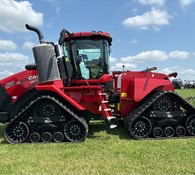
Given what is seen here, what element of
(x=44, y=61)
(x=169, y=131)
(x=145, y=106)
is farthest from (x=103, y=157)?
(x=44, y=61)

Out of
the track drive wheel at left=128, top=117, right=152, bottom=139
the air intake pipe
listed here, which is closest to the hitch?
the track drive wheel at left=128, top=117, right=152, bottom=139

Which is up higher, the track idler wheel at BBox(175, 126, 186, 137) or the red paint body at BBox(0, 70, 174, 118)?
the red paint body at BBox(0, 70, 174, 118)

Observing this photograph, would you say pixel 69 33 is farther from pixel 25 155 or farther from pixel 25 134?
pixel 25 155

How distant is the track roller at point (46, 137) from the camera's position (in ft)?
22.9

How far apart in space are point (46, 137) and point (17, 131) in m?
0.80

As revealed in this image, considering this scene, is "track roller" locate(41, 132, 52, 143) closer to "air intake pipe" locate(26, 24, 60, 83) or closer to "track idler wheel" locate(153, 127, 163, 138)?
"air intake pipe" locate(26, 24, 60, 83)

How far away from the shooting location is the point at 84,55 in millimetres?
7891

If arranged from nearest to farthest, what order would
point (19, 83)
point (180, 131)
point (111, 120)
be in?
point (180, 131)
point (19, 83)
point (111, 120)

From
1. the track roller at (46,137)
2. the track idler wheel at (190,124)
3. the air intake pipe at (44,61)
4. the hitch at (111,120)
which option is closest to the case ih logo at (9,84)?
the air intake pipe at (44,61)

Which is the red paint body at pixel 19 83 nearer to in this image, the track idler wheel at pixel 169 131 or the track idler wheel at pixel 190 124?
the track idler wheel at pixel 169 131

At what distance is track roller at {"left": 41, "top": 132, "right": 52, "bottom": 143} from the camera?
6965 millimetres

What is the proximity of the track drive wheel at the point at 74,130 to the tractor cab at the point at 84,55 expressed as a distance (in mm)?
1497

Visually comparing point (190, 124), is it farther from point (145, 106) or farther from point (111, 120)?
point (111, 120)

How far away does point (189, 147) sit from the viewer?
20.3 ft
